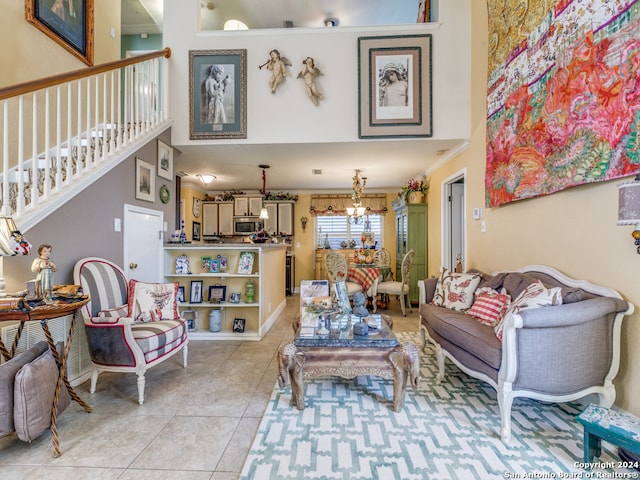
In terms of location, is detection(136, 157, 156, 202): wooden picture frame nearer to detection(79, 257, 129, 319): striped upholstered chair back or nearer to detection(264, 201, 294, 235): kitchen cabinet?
detection(79, 257, 129, 319): striped upholstered chair back

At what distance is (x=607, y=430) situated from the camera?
142cm

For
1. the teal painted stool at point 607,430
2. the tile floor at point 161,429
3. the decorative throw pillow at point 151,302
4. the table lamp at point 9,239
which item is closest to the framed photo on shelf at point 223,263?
the decorative throw pillow at point 151,302

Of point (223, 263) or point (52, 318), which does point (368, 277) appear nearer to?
point (223, 263)

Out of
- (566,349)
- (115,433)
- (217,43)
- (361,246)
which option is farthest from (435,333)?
(361,246)

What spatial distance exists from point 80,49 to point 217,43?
160 cm

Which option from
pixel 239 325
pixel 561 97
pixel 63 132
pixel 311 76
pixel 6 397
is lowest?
pixel 239 325

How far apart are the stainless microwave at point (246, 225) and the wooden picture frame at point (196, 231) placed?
0.84 meters

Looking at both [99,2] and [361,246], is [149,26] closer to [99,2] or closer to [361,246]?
[99,2]

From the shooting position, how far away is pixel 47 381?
170cm

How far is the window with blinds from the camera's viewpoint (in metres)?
7.34

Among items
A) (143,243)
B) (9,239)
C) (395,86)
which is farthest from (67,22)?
(395,86)

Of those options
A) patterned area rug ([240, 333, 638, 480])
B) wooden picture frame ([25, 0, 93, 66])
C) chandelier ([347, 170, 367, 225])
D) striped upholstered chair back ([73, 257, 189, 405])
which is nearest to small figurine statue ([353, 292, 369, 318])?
patterned area rug ([240, 333, 638, 480])

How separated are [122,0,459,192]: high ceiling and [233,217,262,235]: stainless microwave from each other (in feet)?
4.03

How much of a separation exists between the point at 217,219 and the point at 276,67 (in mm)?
4380
